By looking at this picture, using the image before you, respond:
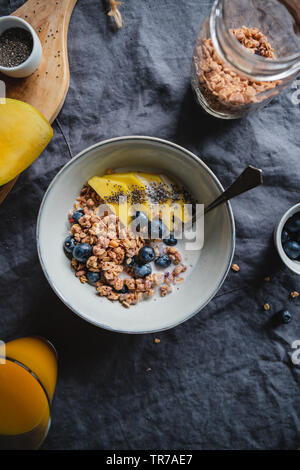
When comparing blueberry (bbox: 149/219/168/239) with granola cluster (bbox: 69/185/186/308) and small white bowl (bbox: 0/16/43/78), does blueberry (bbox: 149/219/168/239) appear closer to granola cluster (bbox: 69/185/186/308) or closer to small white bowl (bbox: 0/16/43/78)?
granola cluster (bbox: 69/185/186/308)

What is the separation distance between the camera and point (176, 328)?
35.9 inches

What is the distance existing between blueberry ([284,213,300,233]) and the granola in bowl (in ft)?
0.96

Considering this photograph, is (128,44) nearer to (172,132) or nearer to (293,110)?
(172,132)

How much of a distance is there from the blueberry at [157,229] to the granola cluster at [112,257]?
0.03 meters

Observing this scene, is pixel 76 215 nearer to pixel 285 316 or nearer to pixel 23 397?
pixel 23 397

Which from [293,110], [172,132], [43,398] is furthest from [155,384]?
[293,110]

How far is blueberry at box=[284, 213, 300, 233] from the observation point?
876 millimetres

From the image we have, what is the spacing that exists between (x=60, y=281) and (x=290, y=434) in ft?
2.43

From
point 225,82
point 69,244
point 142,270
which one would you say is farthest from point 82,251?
point 225,82

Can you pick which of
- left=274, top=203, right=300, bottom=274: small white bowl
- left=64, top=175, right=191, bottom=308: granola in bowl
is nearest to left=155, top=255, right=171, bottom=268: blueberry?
left=64, top=175, right=191, bottom=308: granola in bowl

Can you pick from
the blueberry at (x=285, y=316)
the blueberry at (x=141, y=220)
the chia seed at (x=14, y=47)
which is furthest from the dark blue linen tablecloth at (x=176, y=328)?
the blueberry at (x=141, y=220)

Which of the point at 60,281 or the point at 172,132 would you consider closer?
the point at 60,281

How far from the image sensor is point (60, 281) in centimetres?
80
